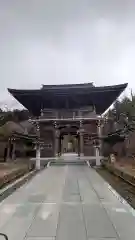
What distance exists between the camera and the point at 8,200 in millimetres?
8094

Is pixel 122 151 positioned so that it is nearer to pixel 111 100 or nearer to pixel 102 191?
pixel 111 100

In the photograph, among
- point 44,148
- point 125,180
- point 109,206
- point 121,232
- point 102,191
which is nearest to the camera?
point 121,232

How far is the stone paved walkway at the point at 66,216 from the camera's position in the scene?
4781 mm

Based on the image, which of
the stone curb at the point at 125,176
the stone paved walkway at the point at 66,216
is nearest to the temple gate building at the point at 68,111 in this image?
the stone curb at the point at 125,176

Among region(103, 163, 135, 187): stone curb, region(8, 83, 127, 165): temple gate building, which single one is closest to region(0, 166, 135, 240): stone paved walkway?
region(103, 163, 135, 187): stone curb

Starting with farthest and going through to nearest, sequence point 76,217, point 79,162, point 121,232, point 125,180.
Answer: point 79,162 < point 125,180 < point 76,217 < point 121,232

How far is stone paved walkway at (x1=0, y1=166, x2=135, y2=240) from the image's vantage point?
4.78 meters

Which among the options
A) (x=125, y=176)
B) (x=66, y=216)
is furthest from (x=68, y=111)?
(x=66, y=216)

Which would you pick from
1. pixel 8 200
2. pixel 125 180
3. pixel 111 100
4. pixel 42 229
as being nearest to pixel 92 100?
pixel 111 100

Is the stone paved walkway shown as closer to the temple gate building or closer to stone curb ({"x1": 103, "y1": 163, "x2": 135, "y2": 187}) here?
stone curb ({"x1": 103, "y1": 163, "x2": 135, "y2": 187})

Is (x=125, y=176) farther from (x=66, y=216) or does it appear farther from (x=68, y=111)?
(x=68, y=111)

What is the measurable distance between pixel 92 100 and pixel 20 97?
7.26m

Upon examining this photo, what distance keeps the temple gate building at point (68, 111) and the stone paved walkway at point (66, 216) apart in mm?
15657

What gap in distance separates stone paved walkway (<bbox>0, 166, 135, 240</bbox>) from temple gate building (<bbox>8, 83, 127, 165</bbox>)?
15.7m
